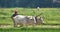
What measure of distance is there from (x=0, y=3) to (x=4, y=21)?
239 cm

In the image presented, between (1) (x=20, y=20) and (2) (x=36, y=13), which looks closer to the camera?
(1) (x=20, y=20)

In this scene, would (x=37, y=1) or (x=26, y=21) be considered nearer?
(x=26, y=21)

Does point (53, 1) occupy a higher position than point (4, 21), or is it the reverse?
point (53, 1)

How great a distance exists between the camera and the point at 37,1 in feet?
32.4

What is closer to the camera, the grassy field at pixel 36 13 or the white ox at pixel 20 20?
the white ox at pixel 20 20

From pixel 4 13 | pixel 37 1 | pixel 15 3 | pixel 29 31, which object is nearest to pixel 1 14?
pixel 4 13

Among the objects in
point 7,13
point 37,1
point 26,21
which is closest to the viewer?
point 26,21

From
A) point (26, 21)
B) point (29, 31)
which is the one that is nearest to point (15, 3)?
point (26, 21)

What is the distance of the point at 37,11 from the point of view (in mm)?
9148

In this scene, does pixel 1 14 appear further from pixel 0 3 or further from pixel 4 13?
pixel 0 3

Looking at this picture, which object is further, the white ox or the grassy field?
the grassy field

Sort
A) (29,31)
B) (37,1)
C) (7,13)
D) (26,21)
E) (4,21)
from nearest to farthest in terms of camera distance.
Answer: (29,31) → (26,21) → (4,21) → (7,13) → (37,1)

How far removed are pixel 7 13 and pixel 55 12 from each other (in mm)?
2090

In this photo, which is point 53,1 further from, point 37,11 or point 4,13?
point 4,13
